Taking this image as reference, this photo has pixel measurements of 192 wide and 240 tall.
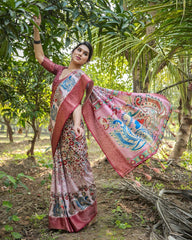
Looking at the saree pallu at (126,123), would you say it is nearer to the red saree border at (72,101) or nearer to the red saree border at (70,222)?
the red saree border at (72,101)

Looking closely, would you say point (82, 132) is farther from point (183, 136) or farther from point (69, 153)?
point (183, 136)

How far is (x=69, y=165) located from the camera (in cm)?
184

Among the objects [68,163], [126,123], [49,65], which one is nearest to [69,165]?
[68,163]

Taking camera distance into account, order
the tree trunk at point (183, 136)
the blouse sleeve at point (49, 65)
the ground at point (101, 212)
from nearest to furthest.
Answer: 1. the ground at point (101, 212)
2. the blouse sleeve at point (49, 65)
3. the tree trunk at point (183, 136)

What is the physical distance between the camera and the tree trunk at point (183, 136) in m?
4.03

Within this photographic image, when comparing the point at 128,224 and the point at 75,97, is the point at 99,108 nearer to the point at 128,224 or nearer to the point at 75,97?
the point at 75,97

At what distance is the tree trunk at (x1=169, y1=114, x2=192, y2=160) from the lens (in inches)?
159

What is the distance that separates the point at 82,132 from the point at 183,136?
296 centimetres

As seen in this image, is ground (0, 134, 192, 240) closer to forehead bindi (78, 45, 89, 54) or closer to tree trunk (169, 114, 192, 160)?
tree trunk (169, 114, 192, 160)

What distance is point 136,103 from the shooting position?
1982 millimetres

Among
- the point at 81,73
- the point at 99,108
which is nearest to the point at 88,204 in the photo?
the point at 99,108

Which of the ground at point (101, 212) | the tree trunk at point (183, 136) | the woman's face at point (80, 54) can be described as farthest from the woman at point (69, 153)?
the tree trunk at point (183, 136)

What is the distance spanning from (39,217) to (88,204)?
471 mm

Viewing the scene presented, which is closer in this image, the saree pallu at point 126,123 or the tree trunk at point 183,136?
the saree pallu at point 126,123
